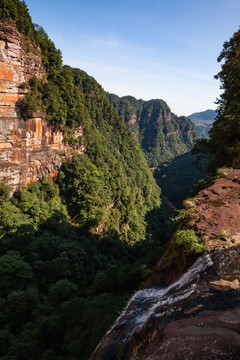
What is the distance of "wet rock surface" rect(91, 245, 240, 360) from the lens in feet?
7.60

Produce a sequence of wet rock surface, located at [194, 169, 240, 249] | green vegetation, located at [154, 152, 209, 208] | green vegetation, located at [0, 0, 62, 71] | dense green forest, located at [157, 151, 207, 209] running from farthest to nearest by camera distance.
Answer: green vegetation, located at [154, 152, 209, 208] → dense green forest, located at [157, 151, 207, 209] → green vegetation, located at [0, 0, 62, 71] → wet rock surface, located at [194, 169, 240, 249]

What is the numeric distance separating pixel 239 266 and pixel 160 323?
189 cm

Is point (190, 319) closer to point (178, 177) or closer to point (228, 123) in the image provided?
point (228, 123)

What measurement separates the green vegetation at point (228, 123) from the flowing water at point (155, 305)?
285 inches

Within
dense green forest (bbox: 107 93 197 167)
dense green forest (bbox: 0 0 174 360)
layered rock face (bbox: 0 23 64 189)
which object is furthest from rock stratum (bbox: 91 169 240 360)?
dense green forest (bbox: 107 93 197 167)

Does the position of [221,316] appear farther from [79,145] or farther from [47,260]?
[79,145]

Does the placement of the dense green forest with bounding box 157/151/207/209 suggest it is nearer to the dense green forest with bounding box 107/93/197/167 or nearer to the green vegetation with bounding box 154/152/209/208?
the green vegetation with bounding box 154/152/209/208

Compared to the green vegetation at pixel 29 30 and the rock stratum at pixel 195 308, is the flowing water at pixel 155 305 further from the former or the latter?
the green vegetation at pixel 29 30

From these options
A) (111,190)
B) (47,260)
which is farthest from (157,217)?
(47,260)

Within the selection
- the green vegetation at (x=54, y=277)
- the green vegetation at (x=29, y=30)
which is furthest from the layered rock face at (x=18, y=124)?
the green vegetation at (x=54, y=277)

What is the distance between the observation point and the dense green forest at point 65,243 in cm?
1080

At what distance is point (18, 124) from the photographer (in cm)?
2292

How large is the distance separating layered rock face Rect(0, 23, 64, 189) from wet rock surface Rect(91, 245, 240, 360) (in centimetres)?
2322

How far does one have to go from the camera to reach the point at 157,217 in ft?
166
